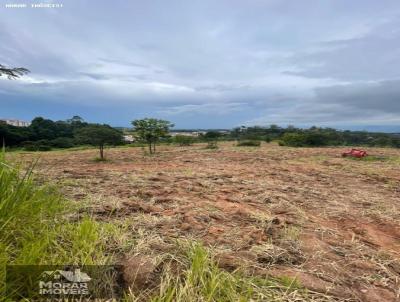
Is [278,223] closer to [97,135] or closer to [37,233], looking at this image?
[37,233]

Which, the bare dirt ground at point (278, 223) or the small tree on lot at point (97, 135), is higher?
the small tree on lot at point (97, 135)

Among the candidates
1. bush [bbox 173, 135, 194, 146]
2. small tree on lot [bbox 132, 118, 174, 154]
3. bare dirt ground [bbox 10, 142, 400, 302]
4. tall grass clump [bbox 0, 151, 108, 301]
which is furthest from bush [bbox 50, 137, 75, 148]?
tall grass clump [bbox 0, 151, 108, 301]

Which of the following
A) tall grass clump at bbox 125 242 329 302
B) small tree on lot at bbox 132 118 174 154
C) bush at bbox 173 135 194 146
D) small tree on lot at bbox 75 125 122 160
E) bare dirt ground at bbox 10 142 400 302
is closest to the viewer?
tall grass clump at bbox 125 242 329 302

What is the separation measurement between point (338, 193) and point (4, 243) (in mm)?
5488

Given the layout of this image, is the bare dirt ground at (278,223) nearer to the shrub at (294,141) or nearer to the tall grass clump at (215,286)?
the tall grass clump at (215,286)

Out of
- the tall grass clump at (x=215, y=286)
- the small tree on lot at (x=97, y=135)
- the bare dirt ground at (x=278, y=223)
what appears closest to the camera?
the tall grass clump at (x=215, y=286)

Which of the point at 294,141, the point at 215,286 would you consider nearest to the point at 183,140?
the point at 294,141

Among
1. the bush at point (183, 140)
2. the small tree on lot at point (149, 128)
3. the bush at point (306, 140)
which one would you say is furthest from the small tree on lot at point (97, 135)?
the bush at point (306, 140)

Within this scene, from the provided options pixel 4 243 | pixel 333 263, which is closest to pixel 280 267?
pixel 333 263

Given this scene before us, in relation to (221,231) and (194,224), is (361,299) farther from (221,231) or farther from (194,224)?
(194,224)

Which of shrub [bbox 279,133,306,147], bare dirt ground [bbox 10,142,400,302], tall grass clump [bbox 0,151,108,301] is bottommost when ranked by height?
shrub [bbox 279,133,306,147]

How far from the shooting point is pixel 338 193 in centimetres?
637

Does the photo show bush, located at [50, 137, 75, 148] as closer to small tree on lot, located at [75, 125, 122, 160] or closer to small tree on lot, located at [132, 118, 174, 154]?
small tree on lot, located at [132, 118, 174, 154]

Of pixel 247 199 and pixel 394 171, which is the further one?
pixel 394 171
